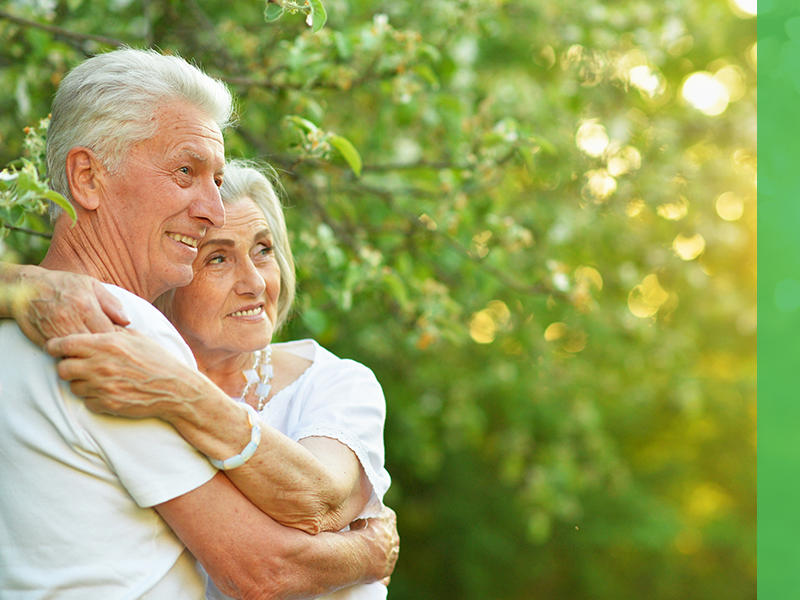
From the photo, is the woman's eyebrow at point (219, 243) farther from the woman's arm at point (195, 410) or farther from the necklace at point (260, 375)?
the woman's arm at point (195, 410)

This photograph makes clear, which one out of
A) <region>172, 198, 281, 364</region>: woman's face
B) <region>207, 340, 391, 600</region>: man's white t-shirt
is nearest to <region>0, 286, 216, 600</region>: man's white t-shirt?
<region>207, 340, 391, 600</region>: man's white t-shirt

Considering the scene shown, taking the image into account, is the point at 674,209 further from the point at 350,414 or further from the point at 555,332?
the point at 350,414

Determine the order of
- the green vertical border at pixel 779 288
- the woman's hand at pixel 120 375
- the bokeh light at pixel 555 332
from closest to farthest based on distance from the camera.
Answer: the woman's hand at pixel 120 375 < the green vertical border at pixel 779 288 < the bokeh light at pixel 555 332

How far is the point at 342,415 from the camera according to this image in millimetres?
1891

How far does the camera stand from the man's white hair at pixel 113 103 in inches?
66.0

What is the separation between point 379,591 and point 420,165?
1895 millimetres

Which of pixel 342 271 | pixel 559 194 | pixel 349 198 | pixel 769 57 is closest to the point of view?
pixel 342 271

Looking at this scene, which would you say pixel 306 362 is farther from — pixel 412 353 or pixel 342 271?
pixel 412 353

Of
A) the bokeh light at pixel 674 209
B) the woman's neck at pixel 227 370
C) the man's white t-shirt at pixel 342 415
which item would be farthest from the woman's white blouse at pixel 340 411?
the bokeh light at pixel 674 209

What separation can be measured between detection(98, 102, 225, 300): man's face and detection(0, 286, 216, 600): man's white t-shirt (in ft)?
0.98

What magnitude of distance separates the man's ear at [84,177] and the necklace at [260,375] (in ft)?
2.23

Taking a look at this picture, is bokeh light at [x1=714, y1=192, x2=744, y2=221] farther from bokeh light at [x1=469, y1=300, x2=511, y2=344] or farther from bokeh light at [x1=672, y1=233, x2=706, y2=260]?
bokeh light at [x1=469, y1=300, x2=511, y2=344]

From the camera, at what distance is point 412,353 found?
17.9 ft

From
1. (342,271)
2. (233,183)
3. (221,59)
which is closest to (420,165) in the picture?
(342,271)
